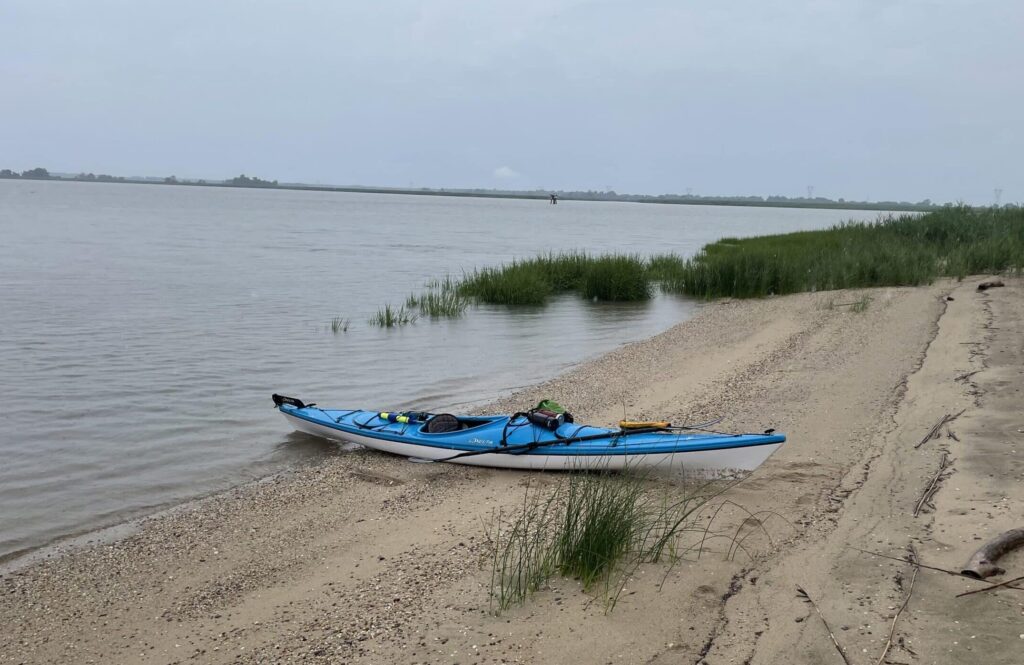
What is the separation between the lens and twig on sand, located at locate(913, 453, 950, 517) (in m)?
5.80

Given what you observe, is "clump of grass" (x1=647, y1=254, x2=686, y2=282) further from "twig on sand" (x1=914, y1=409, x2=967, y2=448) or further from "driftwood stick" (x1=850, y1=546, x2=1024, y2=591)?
"driftwood stick" (x1=850, y1=546, x2=1024, y2=591)

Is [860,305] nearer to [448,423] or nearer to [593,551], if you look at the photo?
[448,423]

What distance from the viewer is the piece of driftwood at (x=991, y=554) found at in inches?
180

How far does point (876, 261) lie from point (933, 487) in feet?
51.9

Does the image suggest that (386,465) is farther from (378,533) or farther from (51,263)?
(51,263)

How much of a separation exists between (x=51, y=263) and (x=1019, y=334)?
98.3ft

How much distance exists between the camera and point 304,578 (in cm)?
591

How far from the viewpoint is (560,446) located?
25.6 feet

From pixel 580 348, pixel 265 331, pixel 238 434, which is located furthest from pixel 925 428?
pixel 265 331

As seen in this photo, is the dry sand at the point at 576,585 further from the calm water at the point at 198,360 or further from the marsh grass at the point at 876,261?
the marsh grass at the point at 876,261

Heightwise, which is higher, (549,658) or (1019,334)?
(1019,334)

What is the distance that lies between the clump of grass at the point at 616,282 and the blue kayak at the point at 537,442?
14.8 m

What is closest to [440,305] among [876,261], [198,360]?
[198,360]

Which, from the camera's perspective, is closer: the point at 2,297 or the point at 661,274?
the point at 2,297
